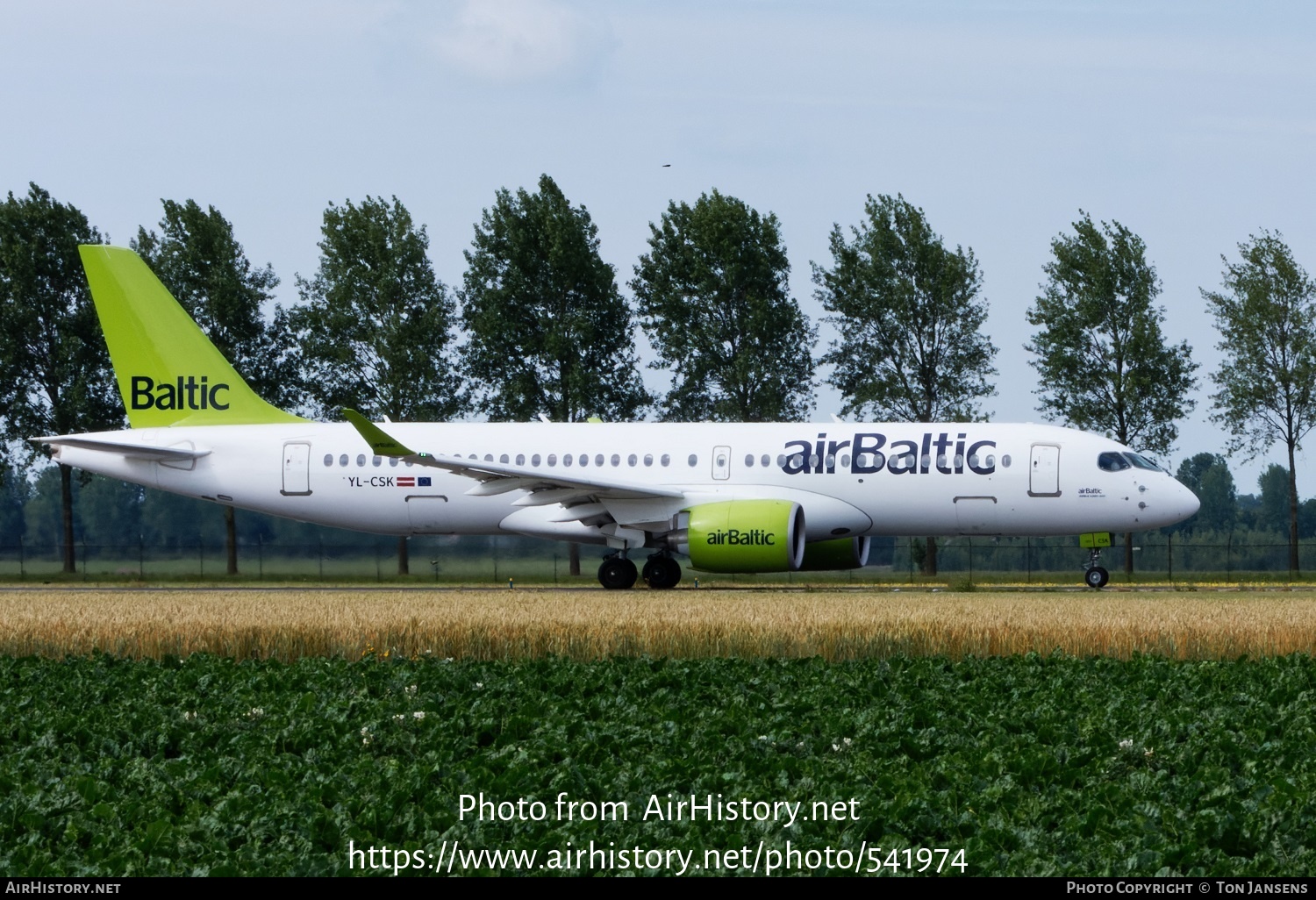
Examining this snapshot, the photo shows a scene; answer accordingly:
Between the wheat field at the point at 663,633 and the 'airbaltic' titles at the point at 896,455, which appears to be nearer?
the wheat field at the point at 663,633

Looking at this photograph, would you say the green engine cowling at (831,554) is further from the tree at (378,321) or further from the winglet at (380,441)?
the tree at (378,321)

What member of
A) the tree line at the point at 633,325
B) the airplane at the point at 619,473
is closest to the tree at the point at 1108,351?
the tree line at the point at 633,325

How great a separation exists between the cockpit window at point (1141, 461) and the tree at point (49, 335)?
3184cm

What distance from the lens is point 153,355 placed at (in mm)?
31156

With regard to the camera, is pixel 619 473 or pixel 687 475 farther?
pixel 619 473

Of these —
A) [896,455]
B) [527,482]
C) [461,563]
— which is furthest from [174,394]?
[896,455]

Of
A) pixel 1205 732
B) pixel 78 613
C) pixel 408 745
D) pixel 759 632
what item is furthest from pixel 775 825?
pixel 78 613

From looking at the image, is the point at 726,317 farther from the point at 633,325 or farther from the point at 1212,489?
the point at 1212,489

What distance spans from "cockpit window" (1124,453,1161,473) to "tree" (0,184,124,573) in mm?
31843

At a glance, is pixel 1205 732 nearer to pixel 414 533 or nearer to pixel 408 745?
pixel 408 745

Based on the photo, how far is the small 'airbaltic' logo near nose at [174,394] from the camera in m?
31.2

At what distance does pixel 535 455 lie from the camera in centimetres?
2959

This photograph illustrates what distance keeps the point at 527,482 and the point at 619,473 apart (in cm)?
250

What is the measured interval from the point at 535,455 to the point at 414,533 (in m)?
3.08
